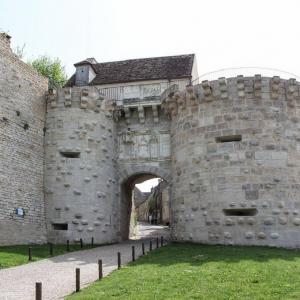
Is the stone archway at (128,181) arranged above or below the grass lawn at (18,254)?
above

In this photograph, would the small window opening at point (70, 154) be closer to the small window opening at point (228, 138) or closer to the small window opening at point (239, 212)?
the small window opening at point (228, 138)

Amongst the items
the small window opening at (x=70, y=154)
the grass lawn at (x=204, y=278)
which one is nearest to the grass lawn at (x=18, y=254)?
the grass lawn at (x=204, y=278)

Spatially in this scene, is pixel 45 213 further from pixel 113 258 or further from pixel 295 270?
pixel 295 270

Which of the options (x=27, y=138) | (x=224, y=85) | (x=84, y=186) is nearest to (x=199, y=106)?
(x=224, y=85)

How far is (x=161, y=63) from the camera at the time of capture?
21.3 metres

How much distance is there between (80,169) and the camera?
17.4 metres

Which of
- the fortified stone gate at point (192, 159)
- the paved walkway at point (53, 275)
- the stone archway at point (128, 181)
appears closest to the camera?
the paved walkway at point (53, 275)

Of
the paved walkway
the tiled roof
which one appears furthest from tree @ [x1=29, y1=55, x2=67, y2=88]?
the paved walkway

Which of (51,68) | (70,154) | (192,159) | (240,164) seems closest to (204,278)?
(240,164)

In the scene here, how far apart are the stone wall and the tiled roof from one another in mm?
4287

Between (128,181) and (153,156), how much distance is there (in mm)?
1762

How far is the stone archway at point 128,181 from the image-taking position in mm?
18172

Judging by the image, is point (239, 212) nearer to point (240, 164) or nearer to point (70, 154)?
point (240, 164)

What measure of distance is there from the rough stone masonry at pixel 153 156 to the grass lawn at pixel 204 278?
10.3ft
